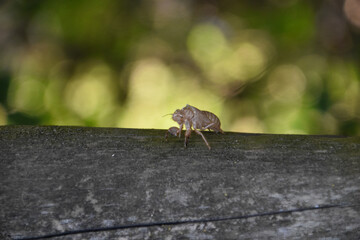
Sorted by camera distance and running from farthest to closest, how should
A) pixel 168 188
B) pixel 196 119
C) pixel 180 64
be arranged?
pixel 180 64 → pixel 196 119 → pixel 168 188

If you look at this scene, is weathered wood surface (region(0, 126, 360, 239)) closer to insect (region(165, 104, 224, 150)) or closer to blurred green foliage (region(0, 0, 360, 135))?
insect (region(165, 104, 224, 150))

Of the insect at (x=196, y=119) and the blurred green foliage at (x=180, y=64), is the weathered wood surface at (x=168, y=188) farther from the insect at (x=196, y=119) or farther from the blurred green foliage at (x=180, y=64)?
the blurred green foliage at (x=180, y=64)

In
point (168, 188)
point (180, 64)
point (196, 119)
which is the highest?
point (180, 64)

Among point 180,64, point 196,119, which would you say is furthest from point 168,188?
point 180,64

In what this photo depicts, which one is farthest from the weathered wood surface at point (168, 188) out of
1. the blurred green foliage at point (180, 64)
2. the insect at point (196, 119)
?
the blurred green foliage at point (180, 64)

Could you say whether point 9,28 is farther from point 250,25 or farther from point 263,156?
point 263,156

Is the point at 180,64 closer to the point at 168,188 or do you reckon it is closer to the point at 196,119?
the point at 196,119
